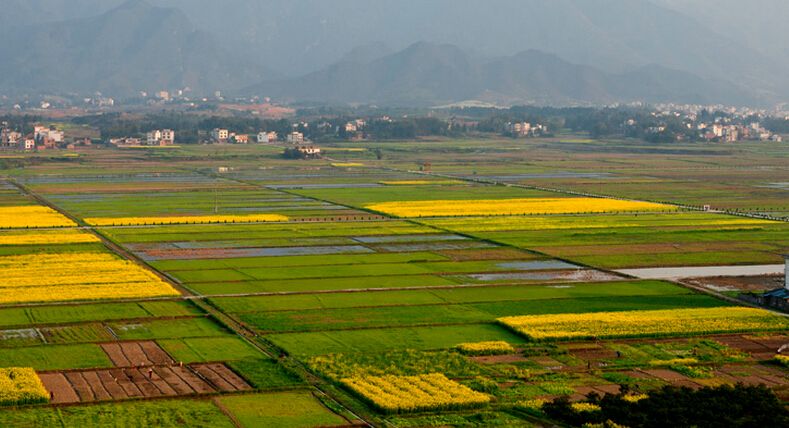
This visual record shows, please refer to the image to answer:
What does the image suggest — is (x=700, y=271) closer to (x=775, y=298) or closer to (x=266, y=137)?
(x=775, y=298)

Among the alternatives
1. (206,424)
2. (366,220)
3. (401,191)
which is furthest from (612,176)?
(206,424)

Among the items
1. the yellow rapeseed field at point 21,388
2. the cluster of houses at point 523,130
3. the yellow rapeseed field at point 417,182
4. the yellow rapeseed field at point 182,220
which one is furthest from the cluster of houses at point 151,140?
the yellow rapeseed field at point 21,388

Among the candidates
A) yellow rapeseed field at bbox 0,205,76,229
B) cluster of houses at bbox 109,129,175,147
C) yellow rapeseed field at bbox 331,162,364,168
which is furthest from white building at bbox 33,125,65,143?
yellow rapeseed field at bbox 0,205,76,229

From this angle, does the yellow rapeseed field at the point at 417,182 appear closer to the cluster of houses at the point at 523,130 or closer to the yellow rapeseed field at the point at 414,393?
the yellow rapeseed field at the point at 414,393

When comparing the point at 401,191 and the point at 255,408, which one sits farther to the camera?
the point at 401,191

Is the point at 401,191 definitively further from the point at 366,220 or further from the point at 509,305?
the point at 509,305

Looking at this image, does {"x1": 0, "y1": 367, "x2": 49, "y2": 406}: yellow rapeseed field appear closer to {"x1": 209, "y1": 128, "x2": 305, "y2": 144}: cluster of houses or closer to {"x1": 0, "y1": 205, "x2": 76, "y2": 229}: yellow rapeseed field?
{"x1": 0, "y1": 205, "x2": 76, "y2": 229}: yellow rapeseed field
